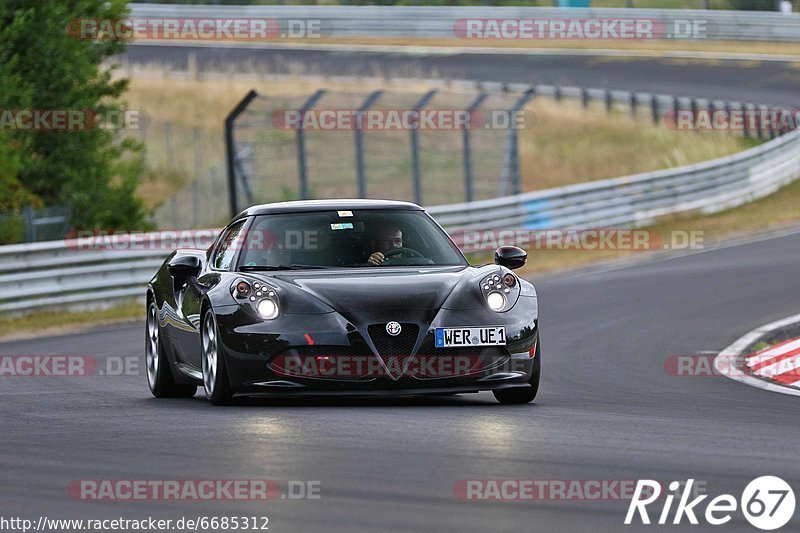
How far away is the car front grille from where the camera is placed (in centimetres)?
902

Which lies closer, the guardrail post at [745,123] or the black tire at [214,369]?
the black tire at [214,369]

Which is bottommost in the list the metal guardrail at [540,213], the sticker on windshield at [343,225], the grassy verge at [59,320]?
the grassy verge at [59,320]

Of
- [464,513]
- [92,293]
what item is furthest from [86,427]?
[92,293]

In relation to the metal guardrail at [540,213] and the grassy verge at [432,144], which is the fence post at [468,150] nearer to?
the metal guardrail at [540,213]

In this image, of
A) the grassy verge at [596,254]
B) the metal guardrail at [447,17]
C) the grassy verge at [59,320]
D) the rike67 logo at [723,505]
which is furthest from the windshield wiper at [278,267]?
the metal guardrail at [447,17]

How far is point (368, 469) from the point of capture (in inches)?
265

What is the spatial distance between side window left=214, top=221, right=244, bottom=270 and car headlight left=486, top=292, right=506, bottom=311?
5.81 ft

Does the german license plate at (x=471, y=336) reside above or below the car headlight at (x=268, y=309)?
below

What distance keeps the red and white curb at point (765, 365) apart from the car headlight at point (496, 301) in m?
2.48

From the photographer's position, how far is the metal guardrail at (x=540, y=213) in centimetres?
2008

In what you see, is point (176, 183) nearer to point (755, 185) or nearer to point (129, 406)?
point (755, 185)

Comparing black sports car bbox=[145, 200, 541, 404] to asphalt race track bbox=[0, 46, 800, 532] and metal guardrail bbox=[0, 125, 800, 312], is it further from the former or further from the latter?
metal guardrail bbox=[0, 125, 800, 312]

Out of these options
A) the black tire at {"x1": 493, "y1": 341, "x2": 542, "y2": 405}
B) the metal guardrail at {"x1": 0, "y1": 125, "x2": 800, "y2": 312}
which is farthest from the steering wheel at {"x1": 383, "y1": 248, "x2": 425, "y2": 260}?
the metal guardrail at {"x1": 0, "y1": 125, "x2": 800, "y2": 312}

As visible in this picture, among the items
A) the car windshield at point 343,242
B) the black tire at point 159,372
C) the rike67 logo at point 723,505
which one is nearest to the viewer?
the rike67 logo at point 723,505
